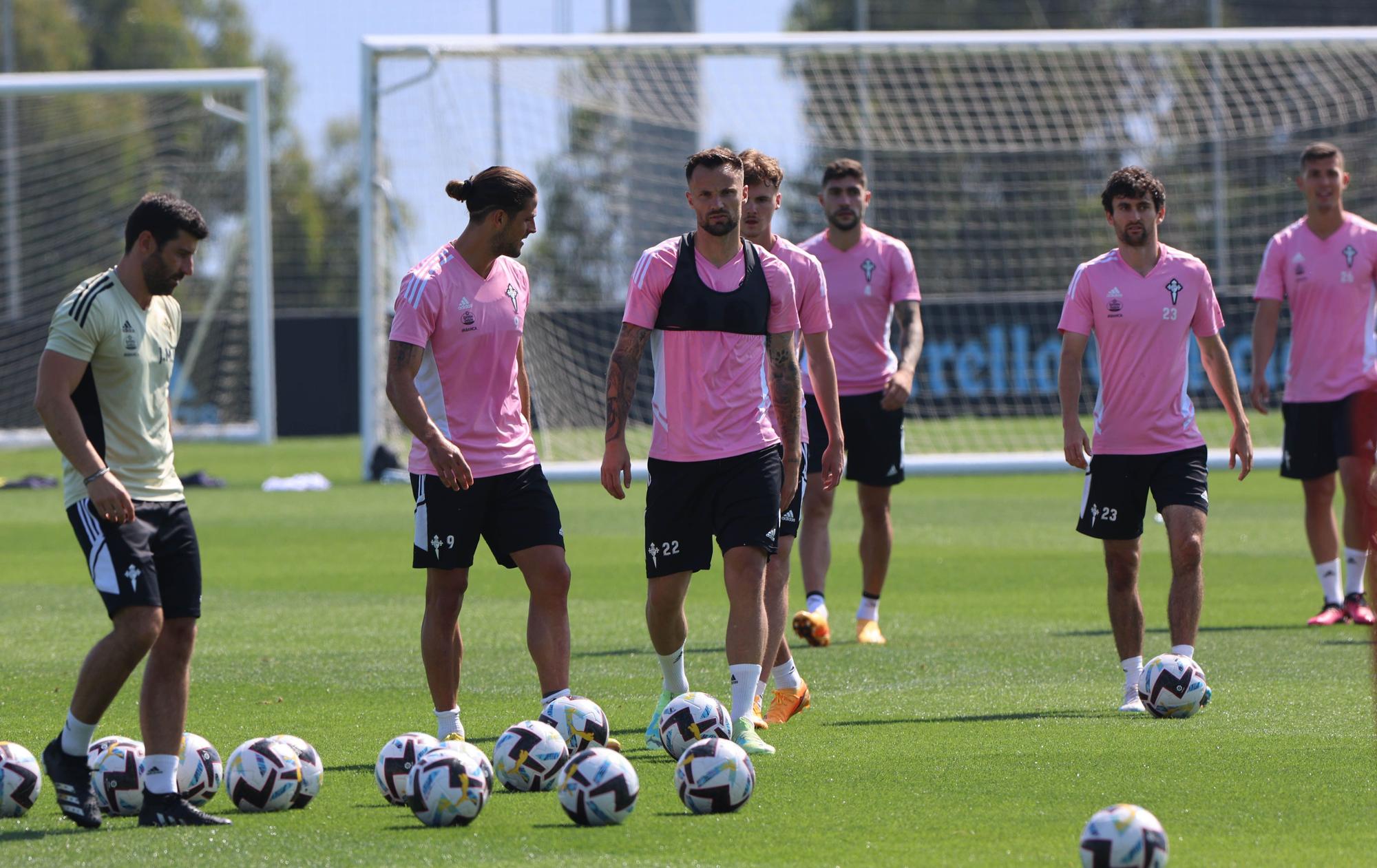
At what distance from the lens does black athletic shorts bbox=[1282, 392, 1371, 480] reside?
1063 cm

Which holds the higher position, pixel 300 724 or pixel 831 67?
pixel 831 67

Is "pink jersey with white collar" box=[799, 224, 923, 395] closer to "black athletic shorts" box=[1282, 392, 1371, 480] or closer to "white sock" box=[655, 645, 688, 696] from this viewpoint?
"black athletic shorts" box=[1282, 392, 1371, 480]

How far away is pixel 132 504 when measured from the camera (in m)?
5.67

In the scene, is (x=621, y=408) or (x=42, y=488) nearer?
(x=621, y=408)

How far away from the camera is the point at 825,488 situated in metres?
7.52

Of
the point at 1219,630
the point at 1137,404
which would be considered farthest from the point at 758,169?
the point at 1219,630

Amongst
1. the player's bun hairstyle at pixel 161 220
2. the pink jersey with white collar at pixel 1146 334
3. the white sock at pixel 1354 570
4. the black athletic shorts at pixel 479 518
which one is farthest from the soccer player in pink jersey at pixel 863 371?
the player's bun hairstyle at pixel 161 220

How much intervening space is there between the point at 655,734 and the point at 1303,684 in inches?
124

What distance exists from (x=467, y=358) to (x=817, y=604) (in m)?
3.90

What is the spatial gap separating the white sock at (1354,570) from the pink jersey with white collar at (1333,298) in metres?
1.01

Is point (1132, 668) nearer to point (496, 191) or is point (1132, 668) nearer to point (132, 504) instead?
point (496, 191)

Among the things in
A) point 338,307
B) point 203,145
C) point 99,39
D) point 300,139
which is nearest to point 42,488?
point 203,145

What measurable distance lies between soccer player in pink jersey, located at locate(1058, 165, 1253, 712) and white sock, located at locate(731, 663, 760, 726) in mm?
1927

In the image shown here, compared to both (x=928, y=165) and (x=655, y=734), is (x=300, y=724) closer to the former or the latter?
(x=655, y=734)
